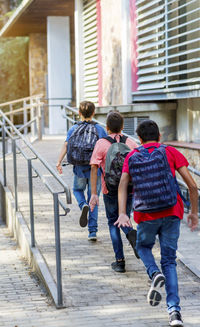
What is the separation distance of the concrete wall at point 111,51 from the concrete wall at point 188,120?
220 centimetres

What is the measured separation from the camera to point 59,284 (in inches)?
204

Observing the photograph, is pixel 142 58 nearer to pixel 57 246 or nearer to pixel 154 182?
pixel 57 246

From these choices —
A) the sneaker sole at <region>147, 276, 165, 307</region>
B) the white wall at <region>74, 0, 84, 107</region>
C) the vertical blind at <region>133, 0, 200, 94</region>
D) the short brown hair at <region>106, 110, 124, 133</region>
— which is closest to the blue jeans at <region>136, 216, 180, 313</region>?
the sneaker sole at <region>147, 276, 165, 307</region>

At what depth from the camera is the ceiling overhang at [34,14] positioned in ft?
57.9

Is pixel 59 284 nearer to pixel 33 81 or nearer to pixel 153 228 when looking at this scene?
pixel 153 228

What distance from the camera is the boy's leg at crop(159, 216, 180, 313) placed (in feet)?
14.9

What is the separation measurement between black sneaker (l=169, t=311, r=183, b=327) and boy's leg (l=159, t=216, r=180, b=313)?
0.03m

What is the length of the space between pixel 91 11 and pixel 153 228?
1144cm

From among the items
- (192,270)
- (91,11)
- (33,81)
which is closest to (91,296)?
(192,270)

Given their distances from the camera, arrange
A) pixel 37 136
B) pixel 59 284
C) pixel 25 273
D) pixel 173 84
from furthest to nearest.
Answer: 1. pixel 37 136
2. pixel 173 84
3. pixel 25 273
4. pixel 59 284

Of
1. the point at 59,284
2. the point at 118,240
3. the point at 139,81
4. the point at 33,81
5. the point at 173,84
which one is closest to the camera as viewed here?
the point at 59,284

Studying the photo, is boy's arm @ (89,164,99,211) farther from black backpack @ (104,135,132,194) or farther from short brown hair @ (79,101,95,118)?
short brown hair @ (79,101,95,118)

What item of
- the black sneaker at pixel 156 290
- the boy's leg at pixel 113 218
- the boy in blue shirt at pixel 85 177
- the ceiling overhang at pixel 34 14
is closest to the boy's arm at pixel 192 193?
the black sneaker at pixel 156 290

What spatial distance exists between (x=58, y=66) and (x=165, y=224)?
1617 centimetres
